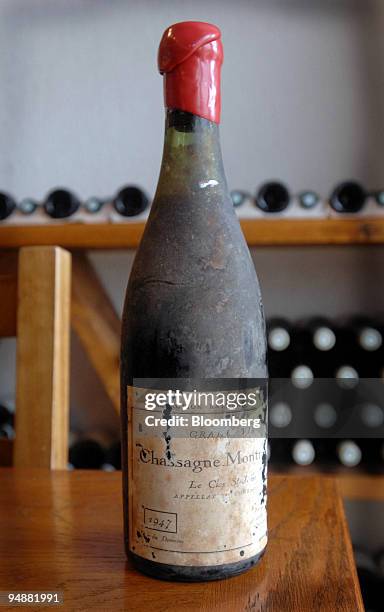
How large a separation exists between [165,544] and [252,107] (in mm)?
952

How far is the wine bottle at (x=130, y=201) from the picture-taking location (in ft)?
3.04

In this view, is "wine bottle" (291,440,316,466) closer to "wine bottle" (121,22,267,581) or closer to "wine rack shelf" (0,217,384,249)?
"wine rack shelf" (0,217,384,249)

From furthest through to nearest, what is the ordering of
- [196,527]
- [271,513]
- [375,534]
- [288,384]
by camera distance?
[375,534] → [288,384] → [271,513] → [196,527]

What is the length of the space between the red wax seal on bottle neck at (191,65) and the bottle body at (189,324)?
1 cm

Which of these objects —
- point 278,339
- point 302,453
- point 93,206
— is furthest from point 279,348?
point 93,206

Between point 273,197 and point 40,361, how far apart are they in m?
0.53

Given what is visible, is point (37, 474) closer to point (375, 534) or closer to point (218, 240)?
point (218, 240)

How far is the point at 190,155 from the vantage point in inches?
11.7

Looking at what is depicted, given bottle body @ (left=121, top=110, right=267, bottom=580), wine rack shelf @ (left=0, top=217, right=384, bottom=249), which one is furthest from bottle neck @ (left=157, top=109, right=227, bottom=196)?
wine rack shelf @ (left=0, top=217, right=384, bottom=249)

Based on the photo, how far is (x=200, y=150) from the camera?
0.97ft

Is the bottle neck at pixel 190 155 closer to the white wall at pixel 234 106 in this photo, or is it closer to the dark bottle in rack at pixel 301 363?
the dark bottle in rack at pixel 301 363

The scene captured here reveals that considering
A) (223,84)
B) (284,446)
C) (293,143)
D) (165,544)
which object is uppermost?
(223,84)

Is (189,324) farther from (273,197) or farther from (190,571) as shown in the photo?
(273,197)

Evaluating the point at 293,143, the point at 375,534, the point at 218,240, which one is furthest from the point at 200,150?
the point at 375,534
